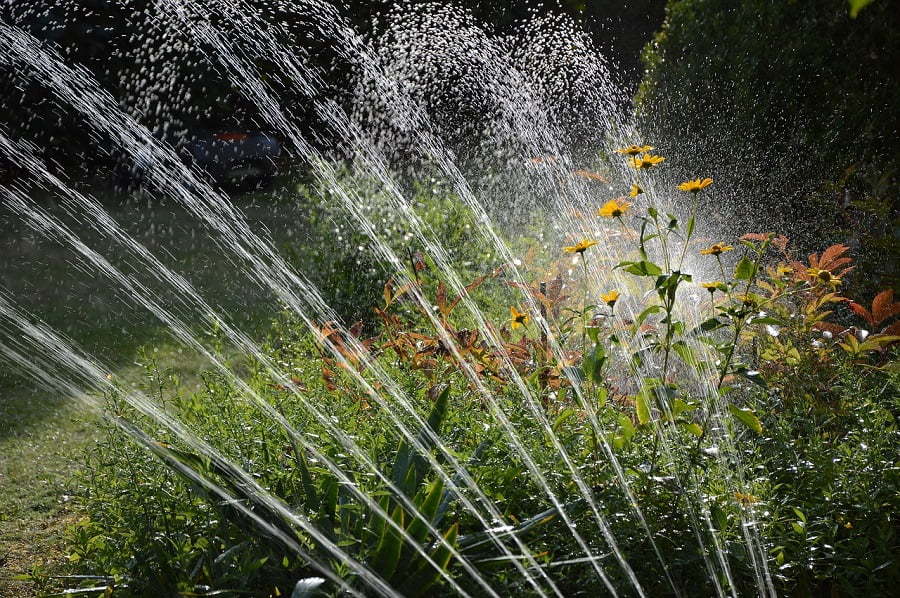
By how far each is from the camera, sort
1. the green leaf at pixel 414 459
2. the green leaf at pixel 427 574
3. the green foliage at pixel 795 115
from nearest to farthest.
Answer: the green leaf at pixel 427 574, the green leaf at pixel 414 459, the green foliage at pixel 795 115

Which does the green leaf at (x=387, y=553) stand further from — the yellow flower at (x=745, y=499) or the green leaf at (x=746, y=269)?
the green leaf at (x=746, y=269)

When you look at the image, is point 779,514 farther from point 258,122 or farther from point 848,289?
point 258,122

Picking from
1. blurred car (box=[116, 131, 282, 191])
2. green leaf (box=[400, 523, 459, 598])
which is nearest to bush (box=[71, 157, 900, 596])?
green leaf (box=[400, 523, 459, 598])

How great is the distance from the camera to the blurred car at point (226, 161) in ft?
33.6

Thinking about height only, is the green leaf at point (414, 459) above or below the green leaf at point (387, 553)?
above

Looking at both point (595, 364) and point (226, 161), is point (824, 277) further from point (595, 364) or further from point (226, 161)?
point (226, 161)

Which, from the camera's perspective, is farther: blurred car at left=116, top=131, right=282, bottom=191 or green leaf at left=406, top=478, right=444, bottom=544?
blurred car at left=116, top=131, right=282, bottom=191

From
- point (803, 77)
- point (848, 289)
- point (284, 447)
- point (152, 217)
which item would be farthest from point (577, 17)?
point (284, 447)

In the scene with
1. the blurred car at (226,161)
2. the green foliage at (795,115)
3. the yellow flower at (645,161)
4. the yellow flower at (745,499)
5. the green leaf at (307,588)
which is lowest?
the green leaf at (307,588)

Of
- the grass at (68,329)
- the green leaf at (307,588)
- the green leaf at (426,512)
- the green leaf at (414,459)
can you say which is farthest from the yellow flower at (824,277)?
the grass at (68,329)

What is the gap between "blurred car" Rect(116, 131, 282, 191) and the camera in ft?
33.6

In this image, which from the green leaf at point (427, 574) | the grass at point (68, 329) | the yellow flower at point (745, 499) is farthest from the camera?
the grass at point (68, 329)

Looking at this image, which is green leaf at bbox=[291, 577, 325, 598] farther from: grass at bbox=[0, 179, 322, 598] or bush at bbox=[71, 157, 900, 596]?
grass at bbox=[0, 179, 322, 598]

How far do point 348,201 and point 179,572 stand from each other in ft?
12.6
